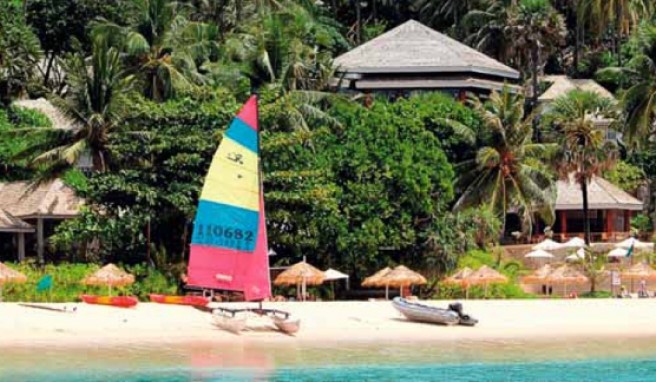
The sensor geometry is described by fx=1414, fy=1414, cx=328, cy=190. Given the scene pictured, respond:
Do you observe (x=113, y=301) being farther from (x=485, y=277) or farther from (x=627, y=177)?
(x=627, y=177)

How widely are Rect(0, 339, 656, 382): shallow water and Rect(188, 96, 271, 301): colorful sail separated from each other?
1960 millimetres

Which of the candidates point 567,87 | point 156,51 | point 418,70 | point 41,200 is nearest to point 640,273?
point 418,70

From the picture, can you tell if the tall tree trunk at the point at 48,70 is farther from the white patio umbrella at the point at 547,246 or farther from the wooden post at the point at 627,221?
the wooden post at the point at 627,221

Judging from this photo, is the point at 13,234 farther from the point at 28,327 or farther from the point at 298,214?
the point at 28,327

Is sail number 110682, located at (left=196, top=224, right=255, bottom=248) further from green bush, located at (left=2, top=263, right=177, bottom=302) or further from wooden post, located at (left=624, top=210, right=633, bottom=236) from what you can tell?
Answer: wooden post, located at (left=624, top=210, right=633, bottom=236)

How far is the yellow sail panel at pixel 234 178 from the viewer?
34375mm

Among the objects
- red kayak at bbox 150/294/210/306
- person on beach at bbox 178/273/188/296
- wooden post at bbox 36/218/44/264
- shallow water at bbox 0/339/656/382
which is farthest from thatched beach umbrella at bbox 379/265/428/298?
wooden post at bbox 36/218/44/264

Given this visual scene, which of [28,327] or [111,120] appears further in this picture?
[111,120]

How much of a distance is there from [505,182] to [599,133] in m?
5.74

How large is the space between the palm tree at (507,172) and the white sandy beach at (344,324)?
34.7ft

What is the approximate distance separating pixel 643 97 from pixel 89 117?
937 inches

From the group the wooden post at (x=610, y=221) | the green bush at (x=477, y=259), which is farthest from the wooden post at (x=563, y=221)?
the green bush at (x=477, y=259)

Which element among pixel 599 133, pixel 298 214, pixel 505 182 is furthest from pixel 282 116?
pixel 599 133

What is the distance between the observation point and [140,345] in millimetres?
32875
